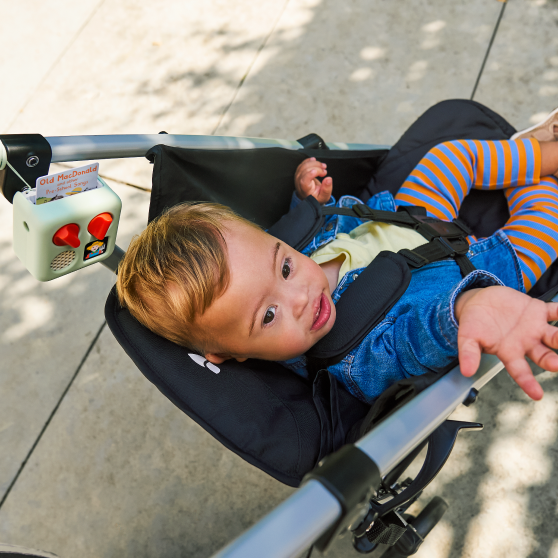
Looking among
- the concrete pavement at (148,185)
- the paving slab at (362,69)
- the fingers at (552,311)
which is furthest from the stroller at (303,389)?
the paving slab at (362,69)

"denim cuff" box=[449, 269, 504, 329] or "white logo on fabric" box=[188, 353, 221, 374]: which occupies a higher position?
"denim cuff" box=[449, 269, 504, 329]

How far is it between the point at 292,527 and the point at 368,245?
3.01 ft

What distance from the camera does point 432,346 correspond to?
929 millimetres

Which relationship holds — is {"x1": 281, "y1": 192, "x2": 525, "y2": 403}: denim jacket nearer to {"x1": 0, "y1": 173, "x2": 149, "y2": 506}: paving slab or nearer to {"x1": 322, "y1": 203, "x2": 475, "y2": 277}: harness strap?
{"x1": 322, "y1": 203, "x2": 475, "y2": 277}: harness strap

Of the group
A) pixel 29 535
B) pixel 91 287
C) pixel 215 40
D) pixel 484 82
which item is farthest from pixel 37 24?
pixel 29 535

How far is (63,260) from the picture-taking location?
3.19 ft

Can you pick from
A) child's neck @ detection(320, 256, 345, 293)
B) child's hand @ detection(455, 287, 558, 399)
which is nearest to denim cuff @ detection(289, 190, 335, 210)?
child's neck @ detection(320, 256, 345, 293)

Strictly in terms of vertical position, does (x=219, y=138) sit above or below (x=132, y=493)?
above

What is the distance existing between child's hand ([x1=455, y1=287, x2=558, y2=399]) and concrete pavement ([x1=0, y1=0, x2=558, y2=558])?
901mm

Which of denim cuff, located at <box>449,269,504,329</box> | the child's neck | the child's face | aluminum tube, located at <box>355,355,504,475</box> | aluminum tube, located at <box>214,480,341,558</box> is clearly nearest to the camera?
aluminum tube, located at <box>214,480,341,558</box>

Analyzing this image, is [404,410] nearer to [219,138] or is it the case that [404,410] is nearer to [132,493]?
[219,138]

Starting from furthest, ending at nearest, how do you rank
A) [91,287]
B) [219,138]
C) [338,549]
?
[91,287] → [338,549] → [219,138]

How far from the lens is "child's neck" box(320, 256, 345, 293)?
Answer: 1.32 metres

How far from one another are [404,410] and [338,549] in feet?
3.10
